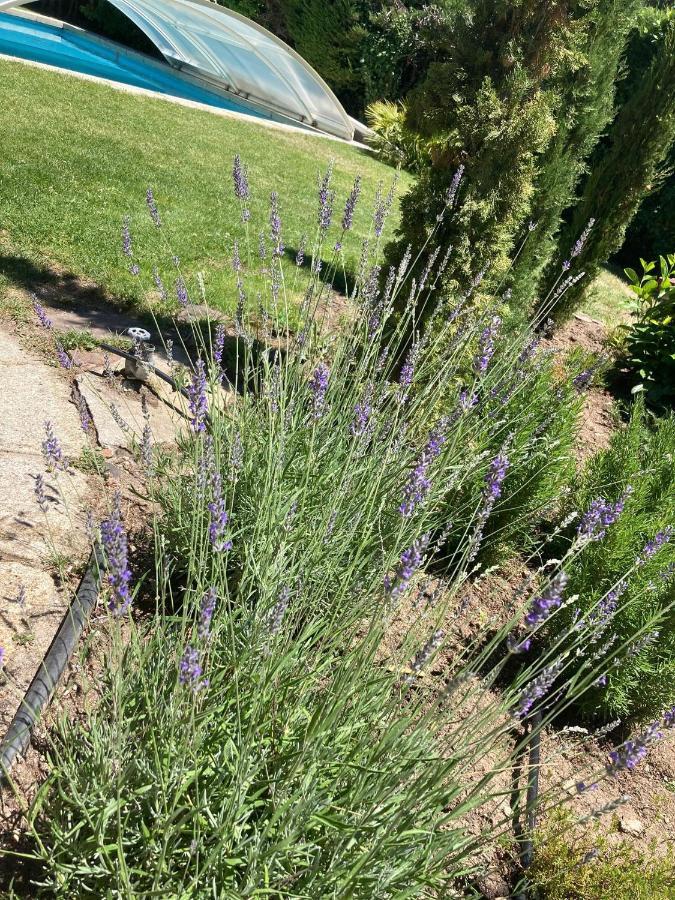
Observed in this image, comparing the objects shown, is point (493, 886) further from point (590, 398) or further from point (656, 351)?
point (656, 351)

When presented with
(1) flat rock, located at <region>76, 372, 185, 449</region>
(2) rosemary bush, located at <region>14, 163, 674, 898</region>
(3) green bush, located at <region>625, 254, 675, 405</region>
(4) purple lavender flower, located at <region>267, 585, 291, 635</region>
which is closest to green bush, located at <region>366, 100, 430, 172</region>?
(3) green bush, located at <region>625, 254, 675, 405</region>

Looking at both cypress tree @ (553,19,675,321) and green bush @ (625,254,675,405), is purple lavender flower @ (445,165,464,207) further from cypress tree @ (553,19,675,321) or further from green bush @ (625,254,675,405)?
cypress tree @ (553,19,675,321)

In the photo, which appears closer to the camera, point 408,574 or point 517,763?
point 408,574

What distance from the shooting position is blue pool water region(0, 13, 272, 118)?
43.2ft

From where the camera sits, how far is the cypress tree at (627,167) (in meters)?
6.64

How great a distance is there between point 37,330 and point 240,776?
3651mm

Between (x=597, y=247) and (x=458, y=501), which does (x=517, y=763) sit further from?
(x=597, y=247)

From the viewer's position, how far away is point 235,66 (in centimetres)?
1355

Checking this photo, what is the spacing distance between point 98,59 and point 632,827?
1657 cm

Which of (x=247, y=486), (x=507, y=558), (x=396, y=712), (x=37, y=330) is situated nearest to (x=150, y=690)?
(x=396, y=712)

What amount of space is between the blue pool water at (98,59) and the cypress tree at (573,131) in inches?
335

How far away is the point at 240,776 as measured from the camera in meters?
1.25

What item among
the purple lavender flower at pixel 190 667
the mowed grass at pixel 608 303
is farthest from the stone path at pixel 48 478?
the mowed grass at pixel 608 303

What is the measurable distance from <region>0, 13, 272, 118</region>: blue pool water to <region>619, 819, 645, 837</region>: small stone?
13.6 meters
